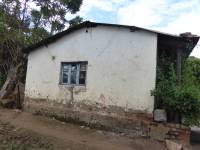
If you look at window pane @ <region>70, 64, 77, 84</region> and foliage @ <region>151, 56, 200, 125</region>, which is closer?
foliage @ <region>151, 56, 200, 125</region>

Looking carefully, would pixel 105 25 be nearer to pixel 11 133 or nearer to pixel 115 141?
pixel 115 141

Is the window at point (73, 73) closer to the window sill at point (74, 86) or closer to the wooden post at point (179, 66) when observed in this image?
the window sill at point (74, 86)

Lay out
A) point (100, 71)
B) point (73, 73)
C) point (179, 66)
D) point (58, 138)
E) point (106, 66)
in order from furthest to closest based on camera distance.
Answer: point (73, 73) → point (100, 71) → point (106, 66) → point (179, 66) → point (58, 138)

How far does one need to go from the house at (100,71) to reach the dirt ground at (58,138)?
799 mm

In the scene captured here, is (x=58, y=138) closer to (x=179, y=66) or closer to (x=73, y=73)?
(x=73, y=73)

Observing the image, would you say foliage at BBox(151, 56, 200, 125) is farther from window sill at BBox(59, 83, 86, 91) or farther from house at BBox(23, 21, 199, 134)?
window sill at BBox(59, 83, 86, 91)

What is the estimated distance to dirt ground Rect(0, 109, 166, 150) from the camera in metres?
7.15

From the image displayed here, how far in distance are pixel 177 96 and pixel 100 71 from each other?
123 inches

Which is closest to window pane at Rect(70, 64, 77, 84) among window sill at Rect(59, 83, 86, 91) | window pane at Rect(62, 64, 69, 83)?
window sill at Rect(59, 83, 86, 91)

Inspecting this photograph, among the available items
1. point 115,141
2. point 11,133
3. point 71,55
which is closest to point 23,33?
point 71,55

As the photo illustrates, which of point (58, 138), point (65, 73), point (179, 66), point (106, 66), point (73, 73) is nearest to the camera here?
point (58, 138)

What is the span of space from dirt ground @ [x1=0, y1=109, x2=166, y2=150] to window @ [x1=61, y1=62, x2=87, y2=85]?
1.75 meters

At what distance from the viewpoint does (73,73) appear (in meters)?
10.6

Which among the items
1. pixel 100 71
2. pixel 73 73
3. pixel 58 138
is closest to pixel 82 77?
pixel 73 73
